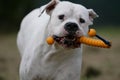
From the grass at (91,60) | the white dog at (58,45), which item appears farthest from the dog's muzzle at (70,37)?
the grass at (91,60)

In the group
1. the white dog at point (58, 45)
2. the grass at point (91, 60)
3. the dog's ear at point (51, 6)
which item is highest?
the dog's ear at point (51, 6)

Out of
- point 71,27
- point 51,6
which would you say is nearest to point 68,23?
point 71,27

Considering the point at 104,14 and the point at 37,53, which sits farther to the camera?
the point at 104,14

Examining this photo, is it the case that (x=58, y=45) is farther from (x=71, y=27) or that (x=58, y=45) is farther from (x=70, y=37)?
(x=71, y=27)

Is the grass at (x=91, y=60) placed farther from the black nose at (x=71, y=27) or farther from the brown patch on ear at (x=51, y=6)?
the black nose at (x=71, y=27)

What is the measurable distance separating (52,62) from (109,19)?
9.95m

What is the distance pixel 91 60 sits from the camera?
1515 centimetres

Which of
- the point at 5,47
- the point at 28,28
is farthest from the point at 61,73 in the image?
the point at 5,47

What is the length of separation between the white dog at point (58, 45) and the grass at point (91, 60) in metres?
3.18

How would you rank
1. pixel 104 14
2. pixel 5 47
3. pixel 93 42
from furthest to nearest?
pixel 104 14 < pixel 5 47 < pixel 93 42

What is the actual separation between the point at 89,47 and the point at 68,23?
838cm

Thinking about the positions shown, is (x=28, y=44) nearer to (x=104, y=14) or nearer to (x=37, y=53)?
(x=37, y=53)

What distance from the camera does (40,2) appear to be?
18.0m

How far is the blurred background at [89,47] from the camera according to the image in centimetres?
1381
